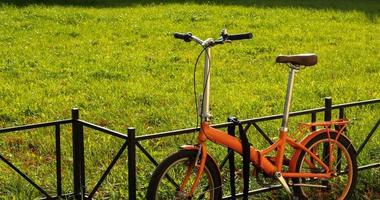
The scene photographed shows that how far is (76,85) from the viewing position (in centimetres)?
1008

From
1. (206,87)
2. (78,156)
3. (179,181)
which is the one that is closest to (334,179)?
(179,181)

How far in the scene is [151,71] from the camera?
1116 centimetres

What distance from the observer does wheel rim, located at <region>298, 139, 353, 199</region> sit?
208 inches

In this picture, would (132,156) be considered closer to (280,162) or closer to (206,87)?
(206,87)

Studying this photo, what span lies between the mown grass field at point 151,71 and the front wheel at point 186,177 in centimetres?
98

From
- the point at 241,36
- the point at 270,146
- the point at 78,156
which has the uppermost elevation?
the point at 241,36

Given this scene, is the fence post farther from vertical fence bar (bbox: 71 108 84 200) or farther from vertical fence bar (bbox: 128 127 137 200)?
vertical fence bar (bbox: 128 127 137 200)

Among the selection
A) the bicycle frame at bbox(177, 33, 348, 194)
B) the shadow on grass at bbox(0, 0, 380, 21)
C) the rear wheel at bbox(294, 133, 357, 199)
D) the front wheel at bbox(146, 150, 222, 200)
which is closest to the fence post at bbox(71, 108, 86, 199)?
the front wheel at bbox(146, 150, 222, 200)

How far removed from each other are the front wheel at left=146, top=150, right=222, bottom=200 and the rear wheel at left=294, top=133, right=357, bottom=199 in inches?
27.9

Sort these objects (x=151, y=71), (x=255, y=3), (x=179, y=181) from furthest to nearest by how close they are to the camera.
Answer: (x=255, y=3), (x=151, y=71), (x=179, y=181)

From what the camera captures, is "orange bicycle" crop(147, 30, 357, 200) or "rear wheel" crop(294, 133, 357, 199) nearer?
"orange bicycle" crop(147, 30, 357, 200)

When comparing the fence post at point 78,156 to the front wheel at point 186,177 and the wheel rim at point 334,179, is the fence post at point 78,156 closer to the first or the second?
the front wheel at point 186,177

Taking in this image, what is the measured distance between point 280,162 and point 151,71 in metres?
6.31

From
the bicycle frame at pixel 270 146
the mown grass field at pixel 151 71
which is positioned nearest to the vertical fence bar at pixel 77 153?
the mown grass field at pixel 151 71
